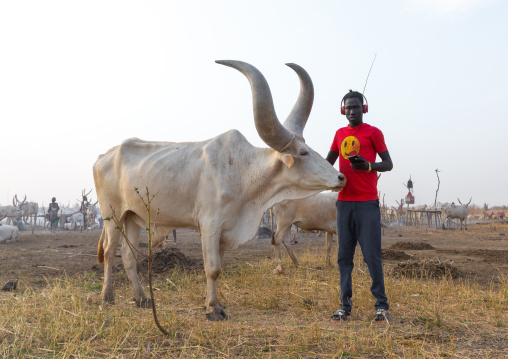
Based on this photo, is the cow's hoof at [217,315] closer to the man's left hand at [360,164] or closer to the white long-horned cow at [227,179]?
the white long-horned cow at [227,179]

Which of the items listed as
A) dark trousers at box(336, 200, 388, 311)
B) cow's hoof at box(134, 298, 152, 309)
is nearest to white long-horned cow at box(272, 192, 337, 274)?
cow's hoof at box(134, 298, 152, 309)

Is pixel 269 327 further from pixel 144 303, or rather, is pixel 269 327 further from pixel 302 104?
pixel 302 104

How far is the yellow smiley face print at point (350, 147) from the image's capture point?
4.21m

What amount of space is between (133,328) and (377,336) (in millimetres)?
2050

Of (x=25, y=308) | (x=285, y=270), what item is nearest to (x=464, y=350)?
(x=25, y=308)

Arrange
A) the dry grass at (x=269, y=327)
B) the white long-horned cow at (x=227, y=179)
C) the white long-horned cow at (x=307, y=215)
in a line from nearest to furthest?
1. the dry grass at (x=269, y=327)
2. the white long-horned cow at (x=227, y=179)
3. the white long-horned cow at (x=307, y=215)

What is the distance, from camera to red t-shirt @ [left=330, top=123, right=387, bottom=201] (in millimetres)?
4133

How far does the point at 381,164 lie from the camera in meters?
4.06

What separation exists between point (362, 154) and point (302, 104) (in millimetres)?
1040

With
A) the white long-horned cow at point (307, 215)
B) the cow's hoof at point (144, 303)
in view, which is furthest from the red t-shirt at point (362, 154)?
the white long-horned cow at point (307, 215)

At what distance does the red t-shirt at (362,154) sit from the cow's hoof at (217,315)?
5.63ft

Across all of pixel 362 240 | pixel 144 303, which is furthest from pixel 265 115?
pixel 144 303

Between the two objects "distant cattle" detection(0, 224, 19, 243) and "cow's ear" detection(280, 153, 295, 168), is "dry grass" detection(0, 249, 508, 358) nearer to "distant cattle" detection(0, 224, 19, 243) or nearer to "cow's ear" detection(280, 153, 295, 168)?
"cow's ear" detection(280, 153, 295, 168)

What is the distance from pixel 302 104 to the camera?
480cm
